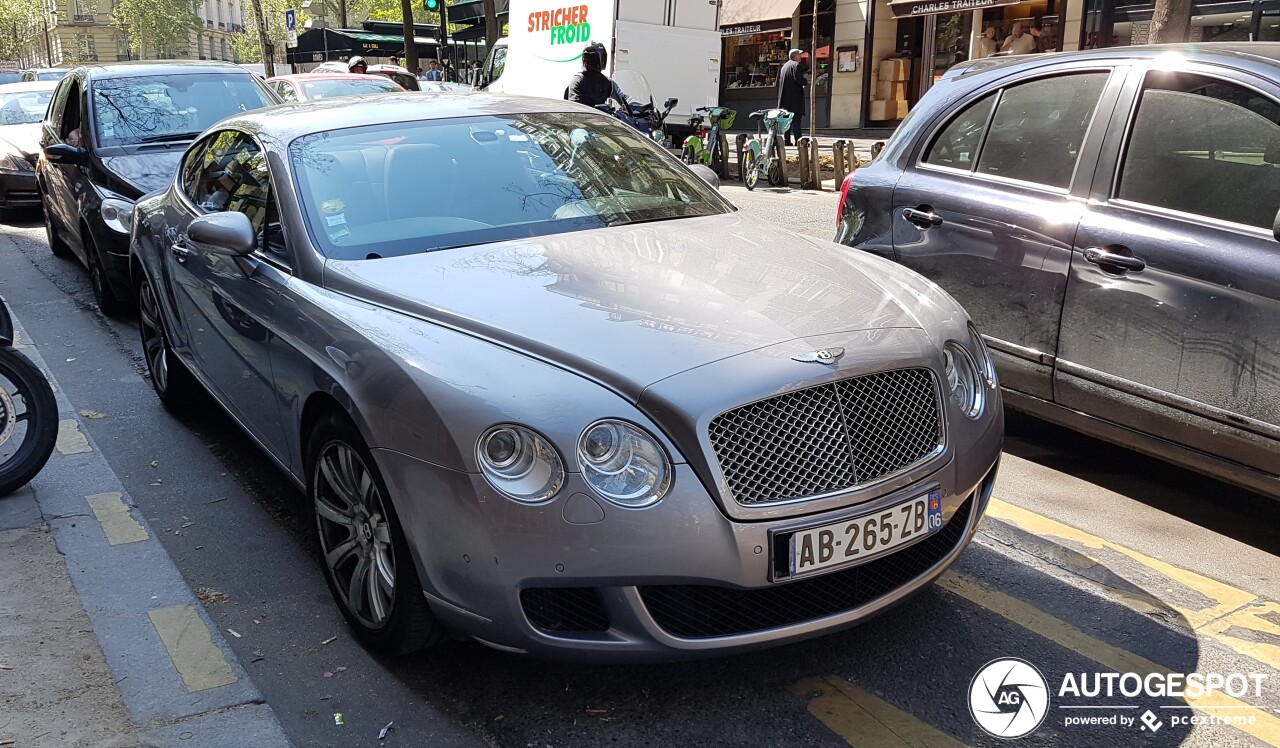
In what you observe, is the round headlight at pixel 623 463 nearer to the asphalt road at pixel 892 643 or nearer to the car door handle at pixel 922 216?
the asphalt road at pixel 892 643

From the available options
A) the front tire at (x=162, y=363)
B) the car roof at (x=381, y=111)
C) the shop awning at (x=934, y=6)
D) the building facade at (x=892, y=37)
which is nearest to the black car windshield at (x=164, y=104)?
the front tire at (x=162, y=363)

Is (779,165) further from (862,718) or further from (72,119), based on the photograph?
(862,718)

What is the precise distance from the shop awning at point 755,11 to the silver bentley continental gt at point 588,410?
21.7m

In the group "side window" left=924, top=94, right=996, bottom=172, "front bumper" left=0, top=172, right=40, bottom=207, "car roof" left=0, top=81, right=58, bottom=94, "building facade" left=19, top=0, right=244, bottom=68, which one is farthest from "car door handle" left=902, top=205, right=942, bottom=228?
"building facade" left=19, top=0, right=244, bottom=68

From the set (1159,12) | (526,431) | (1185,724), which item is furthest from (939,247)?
(1159,12)

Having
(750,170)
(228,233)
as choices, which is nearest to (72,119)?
(228,233)

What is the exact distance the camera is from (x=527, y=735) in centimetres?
288

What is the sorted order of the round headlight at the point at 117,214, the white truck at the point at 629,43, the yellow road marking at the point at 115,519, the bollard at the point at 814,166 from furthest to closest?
the white truck at the point at 629,43 → the bollard at the point at 814,166 → the round headlight at the point at 117,214 → the yellow road marking at the point at 115,519

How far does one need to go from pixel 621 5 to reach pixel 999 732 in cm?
1785

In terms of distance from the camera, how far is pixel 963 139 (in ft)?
16.3

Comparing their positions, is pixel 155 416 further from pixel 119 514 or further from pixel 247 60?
pixel 247 60

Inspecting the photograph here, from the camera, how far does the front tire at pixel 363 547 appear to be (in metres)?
2.97

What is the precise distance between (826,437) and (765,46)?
26402 millimetres

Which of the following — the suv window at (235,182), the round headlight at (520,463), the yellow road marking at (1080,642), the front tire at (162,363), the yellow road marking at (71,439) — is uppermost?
the suv window at (235,182)
